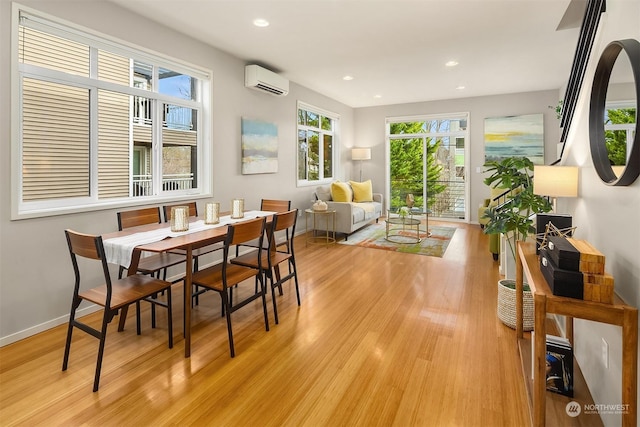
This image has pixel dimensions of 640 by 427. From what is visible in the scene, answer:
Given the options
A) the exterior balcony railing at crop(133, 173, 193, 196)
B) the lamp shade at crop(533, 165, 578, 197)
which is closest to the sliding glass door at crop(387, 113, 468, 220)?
the exterior balcony railing at crop(133, 173, 193, 196)

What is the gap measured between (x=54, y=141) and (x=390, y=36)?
11.2ft

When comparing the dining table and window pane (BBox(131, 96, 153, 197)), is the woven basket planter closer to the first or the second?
the dining table

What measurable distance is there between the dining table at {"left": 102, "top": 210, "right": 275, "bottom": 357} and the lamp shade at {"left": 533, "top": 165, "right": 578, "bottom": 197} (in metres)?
2.21

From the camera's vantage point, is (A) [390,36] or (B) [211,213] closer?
(B) [211,213]

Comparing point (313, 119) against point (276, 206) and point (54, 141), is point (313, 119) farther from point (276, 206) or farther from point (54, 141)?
point (54, 141)

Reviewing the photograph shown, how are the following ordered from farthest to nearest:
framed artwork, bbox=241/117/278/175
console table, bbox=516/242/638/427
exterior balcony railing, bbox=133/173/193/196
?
framed artwork, bbox=241/117/278/175
exterior balcony railing, bbox=133/173/193/196
console table, bbox=516/242/638/427

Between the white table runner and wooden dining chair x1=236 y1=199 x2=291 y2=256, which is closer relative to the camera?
the white table runner

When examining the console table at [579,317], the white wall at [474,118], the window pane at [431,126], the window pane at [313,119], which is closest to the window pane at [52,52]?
the console table at [579,317]

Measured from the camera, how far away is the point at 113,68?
3119mm

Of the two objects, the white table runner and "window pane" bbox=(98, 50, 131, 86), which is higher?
"window pane" bbox=(98, 50, 131, 86)

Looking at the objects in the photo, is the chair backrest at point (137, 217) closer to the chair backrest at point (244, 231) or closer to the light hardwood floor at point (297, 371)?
the light hardwood floor at point (297, 371)

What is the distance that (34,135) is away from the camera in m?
2.58

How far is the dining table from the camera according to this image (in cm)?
207

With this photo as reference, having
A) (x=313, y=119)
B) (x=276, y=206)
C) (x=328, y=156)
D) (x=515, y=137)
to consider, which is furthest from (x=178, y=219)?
(x=515, y=137)
